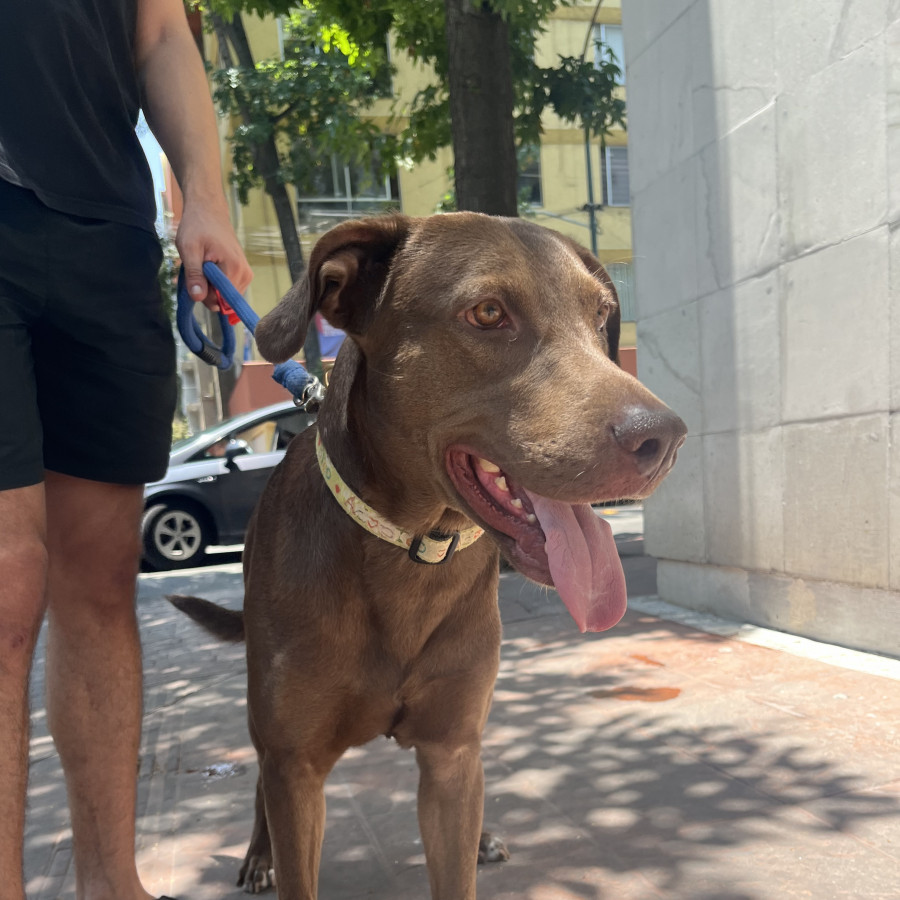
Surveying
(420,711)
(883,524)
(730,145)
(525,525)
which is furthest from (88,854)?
(730,145)

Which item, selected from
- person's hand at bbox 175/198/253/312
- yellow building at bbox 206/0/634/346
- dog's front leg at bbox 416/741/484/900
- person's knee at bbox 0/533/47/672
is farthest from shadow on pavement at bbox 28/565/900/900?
yellow building at bbox 206/0/634/346

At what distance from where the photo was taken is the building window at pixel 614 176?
27406 mm

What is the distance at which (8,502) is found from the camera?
200 cm

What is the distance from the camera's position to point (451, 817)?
8.17 ft

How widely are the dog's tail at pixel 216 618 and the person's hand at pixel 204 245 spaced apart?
128 centimetres

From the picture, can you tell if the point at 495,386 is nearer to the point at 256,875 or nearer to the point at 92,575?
the point at 92,575

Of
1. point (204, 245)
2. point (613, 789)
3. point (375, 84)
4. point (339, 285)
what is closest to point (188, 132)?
point (204, 245)

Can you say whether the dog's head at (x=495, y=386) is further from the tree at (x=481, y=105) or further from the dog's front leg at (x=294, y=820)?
the tree at (x=481, y=105)

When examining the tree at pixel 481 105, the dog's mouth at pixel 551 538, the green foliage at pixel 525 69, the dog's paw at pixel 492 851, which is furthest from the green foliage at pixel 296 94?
the dog's mouth at pixel 551 538

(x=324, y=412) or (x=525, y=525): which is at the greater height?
(x=324, y=412)

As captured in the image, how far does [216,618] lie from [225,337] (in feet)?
3.58

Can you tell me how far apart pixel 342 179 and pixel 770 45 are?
20.9 meters

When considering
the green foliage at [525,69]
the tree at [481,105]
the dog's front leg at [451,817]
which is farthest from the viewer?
the green foliage at [525,69]

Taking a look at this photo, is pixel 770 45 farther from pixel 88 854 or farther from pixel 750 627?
pixel 88 854
